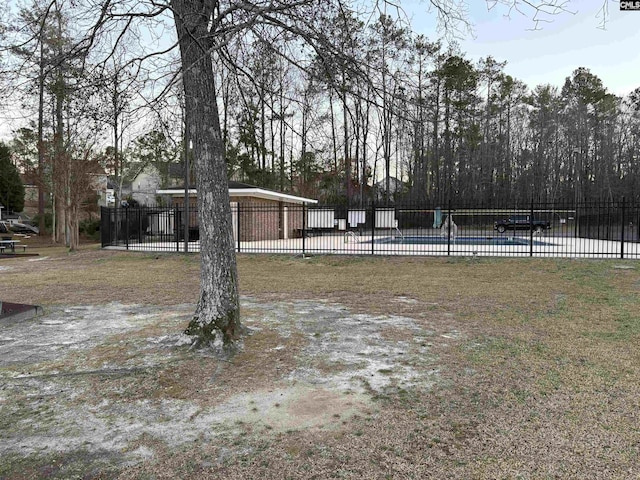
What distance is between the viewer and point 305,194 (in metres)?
41.8

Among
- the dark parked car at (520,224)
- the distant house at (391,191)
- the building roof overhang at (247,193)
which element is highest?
the distant house at (391,191)

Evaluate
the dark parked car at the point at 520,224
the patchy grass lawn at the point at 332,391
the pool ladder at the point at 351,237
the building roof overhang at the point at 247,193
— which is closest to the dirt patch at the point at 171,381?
the patchy grass lawn at the point at 332,391

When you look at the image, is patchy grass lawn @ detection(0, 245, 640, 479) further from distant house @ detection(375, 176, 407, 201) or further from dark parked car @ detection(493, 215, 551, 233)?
distant house @ detection(375, 176, 407, 201)

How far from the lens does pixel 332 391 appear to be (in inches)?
143

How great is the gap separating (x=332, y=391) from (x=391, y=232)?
72.2 feet

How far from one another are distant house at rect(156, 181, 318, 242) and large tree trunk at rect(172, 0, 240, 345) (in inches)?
610

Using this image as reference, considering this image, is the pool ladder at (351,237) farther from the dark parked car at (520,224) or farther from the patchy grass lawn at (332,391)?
the patchy grass lawn at (332,391)

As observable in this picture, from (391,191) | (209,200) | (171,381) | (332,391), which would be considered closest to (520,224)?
(391,191)

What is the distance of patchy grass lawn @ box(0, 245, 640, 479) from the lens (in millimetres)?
2566

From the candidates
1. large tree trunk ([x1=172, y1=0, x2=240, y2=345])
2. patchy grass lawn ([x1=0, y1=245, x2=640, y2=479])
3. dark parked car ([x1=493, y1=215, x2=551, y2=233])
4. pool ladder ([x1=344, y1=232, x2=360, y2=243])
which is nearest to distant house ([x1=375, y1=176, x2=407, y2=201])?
dark parked car ([x1=493, y1=215, x2=551, y2=233])

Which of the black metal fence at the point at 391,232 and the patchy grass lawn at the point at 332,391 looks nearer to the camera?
the patchy grass lawn at the point at 332,391

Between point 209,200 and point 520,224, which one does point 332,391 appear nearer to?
point 209,200

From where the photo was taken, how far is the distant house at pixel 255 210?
22.0 m

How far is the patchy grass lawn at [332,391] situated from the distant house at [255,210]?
14.6 metres
